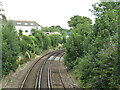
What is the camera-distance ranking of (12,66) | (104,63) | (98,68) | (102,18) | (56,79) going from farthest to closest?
1. (12,66)
2. (56,79)
3. (102,18)
4. (98,68)
5. (104,63)

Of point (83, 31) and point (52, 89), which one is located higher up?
point (83, 31)

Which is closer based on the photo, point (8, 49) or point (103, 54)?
point (103, 54)

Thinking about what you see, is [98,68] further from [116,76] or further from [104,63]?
[116,76]

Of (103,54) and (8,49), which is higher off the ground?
(8,49)

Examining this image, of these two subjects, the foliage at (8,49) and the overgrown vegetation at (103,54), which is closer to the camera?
the overgrown vegetation at (103,54)

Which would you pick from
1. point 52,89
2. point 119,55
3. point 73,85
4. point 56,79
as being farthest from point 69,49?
point 119,55

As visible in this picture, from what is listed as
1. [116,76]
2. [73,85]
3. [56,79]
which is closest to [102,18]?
[116,76]

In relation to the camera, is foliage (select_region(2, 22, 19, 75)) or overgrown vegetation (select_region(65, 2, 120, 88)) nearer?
overgrown vegetation (select_region(65, 2, 120, 88))

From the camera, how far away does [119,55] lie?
9.22 meters

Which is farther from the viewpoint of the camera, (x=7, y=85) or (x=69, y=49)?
(x=69, y=49)

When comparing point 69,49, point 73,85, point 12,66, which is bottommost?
point 73,85

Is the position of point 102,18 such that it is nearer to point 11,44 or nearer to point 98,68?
point 98,68

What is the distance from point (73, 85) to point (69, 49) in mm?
6319

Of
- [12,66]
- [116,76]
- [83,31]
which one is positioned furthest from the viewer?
[83,31]
